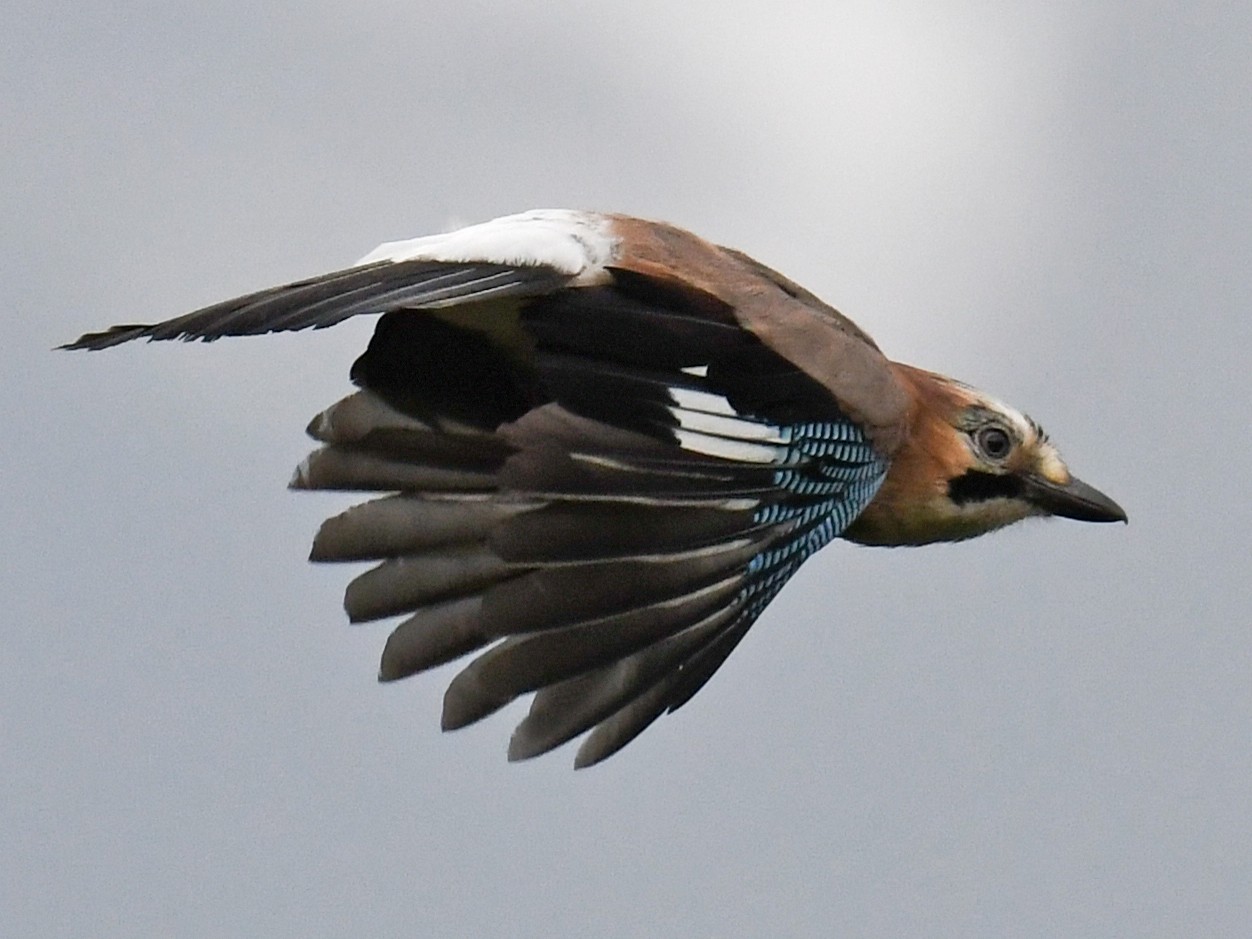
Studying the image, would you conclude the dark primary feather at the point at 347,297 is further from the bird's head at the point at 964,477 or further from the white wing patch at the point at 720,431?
the bird's head at the point at 964,477

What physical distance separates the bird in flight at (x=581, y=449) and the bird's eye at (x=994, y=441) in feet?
1.59

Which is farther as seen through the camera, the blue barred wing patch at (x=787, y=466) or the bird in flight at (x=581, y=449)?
the blue barred wing patch at (x=787, y=466)

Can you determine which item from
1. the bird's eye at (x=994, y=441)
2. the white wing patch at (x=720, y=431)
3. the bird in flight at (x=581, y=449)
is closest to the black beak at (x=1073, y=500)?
the bird's eye at (x=994, y=441)

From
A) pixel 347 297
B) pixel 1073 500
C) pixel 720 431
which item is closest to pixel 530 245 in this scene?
pixel 347 297

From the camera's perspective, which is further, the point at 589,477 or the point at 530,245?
the point at 530,245

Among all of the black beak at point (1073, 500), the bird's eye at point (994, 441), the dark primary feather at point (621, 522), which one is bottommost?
the dark primary feather at point (621, 522)

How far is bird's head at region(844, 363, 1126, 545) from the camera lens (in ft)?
30.2

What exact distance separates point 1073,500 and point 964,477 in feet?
2.32

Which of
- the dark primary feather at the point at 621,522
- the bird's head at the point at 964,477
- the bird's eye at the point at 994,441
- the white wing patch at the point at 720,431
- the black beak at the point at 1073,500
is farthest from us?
the black beak at the point at 1073,500

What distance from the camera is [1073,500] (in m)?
9.93

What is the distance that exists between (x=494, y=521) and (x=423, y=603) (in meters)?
0.36

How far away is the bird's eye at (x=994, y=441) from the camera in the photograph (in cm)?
956

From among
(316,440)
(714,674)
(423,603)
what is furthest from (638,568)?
(316,440)

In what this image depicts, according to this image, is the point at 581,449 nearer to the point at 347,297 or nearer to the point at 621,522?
the point at 621,522
